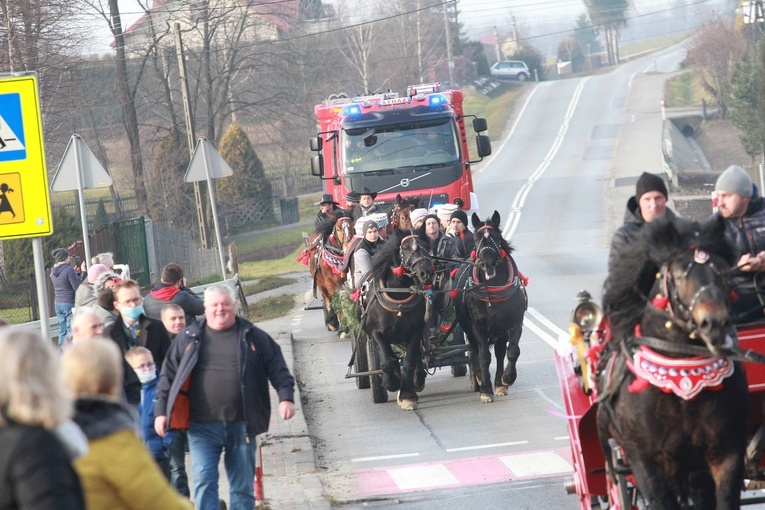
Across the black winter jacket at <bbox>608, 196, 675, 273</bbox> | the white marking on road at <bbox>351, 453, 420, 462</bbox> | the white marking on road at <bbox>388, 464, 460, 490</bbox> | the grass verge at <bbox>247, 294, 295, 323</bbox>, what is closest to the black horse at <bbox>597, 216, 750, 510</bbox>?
the black winter jacket at <bbox>608, 196, 675, 273</bbox>

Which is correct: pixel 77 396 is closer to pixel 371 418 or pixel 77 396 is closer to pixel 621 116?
pixel 371 418

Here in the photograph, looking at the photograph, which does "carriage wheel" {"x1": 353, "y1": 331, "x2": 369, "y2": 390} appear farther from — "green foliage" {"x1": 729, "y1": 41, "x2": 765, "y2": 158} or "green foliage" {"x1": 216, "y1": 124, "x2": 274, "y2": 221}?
"green foliage" {"x1": 216, "y1": 124, "x2": 274, "y2": 221}

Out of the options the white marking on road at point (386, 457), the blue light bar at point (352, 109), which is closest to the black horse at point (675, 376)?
the white marking on road at point (386, 457)

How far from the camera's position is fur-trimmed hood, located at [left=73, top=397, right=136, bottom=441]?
416 cm

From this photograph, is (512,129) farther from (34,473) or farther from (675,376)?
(34,473)

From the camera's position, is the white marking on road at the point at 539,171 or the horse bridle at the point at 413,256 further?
the white marking on road at the point at 539,171

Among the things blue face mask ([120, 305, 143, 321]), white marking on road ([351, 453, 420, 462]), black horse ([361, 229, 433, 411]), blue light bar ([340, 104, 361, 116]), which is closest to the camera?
blue face mask ([120, 305, 143, 321])

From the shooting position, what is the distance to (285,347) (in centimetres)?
1898

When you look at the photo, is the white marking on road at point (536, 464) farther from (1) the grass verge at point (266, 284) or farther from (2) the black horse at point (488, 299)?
(1) the grass verge at point (266, 284)

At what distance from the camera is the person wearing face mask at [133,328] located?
853 centimetres

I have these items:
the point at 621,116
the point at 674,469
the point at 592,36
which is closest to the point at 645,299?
the point at 674,469

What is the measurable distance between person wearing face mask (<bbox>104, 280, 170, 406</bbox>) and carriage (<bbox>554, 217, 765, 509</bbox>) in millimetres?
2835

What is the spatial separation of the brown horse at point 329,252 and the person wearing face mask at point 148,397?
29.6ft

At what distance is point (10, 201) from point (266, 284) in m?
23.4
